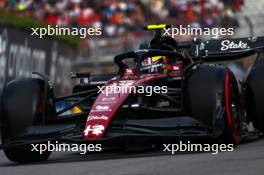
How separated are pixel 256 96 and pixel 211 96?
1353mm

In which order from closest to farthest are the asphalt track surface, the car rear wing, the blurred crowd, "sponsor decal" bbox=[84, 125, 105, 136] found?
the asphalt track surface
"sponsor decal" bbox=[84, 125, 105, 136]
the car rear wing
the blurred crowd

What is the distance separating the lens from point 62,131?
7.52m

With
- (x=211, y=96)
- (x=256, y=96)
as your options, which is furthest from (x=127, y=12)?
(x=211, y=96)

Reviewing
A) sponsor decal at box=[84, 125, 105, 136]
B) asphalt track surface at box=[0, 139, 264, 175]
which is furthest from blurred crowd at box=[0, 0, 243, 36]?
sponsor decal at box=[84, 125, 105, 136]

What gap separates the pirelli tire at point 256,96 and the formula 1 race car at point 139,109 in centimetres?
1

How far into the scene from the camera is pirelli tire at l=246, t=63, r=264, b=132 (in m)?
8.80

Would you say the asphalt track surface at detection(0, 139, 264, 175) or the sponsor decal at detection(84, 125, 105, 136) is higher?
the sponsor decal at detection(84, 125, 105, 136)

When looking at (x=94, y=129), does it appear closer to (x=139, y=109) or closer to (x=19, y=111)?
(x=139, y=109)

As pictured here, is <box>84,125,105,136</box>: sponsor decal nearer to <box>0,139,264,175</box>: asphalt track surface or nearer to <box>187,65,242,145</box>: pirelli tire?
A: <box>0,139,264,175</box>: asphalt track surface

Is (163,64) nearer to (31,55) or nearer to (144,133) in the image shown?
(144,133)

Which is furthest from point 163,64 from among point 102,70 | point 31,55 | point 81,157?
point 102,70

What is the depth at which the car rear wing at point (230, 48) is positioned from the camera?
9.99m

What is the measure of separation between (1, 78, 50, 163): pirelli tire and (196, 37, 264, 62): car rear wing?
2744 millimetres

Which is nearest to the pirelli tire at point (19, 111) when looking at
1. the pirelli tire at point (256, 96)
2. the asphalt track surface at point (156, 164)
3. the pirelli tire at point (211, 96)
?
the asphalt track surface at point (156, 164)
